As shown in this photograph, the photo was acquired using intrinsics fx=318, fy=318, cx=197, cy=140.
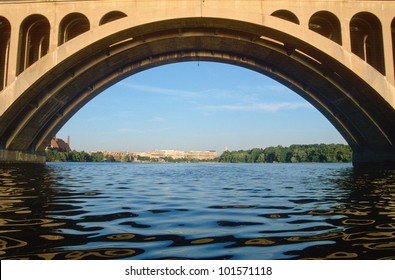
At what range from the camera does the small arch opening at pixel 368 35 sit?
23094 mm

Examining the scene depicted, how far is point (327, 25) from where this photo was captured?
87.2 ft

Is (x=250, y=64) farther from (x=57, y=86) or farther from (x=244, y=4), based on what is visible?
(x=57, y=86)

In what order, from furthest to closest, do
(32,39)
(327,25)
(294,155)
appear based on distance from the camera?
(294,155)
(32,39)
(327,25)

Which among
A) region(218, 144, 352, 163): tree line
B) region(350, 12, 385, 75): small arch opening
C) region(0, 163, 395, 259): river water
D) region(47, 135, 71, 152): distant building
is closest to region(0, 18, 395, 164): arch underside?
region(350, 12, 385, 75): small arch opening

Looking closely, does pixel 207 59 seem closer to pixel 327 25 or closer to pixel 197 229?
pixel 327 25

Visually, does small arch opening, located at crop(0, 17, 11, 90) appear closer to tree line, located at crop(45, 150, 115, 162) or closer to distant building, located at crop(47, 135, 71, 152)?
tree line, located at crop(45, 150, 115, 162)

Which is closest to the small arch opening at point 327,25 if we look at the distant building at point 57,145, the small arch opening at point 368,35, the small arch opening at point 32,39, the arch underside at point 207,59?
the small arch opening at point 368,35

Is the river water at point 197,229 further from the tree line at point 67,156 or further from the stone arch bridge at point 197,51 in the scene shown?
the tree line at point 67,156

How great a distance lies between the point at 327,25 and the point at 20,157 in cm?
3058

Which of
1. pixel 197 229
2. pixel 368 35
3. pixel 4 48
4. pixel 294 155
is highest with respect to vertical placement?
pixel 368 35

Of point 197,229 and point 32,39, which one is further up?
point 32,39

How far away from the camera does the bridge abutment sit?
92.1 feet

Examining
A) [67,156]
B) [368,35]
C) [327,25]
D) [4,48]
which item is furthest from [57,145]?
[368,35]

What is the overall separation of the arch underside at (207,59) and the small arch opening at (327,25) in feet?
7.62
